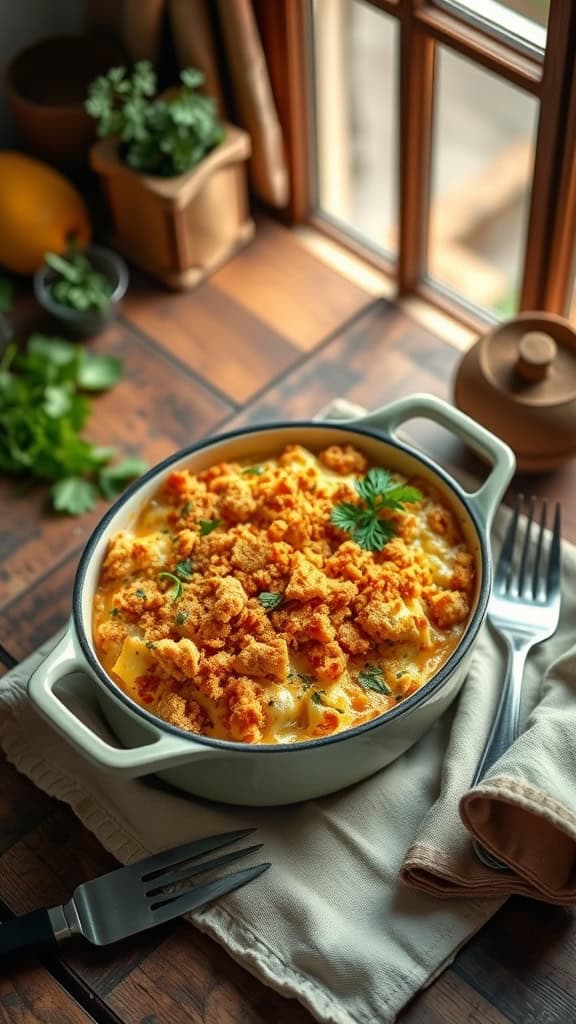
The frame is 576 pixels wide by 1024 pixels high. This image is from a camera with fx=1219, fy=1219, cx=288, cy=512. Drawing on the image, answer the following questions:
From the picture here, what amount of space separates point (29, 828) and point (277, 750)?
11.9 inches

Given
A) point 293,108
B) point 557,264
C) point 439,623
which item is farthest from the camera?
point 293,108

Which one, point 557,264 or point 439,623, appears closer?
point 439,623

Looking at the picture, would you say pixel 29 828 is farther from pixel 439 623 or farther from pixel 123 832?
pixel 439 623

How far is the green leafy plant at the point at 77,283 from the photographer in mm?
1527

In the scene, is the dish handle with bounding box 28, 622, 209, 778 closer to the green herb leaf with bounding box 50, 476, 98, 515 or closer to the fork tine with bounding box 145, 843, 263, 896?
the fork tine with bounding box 145, 843, 263, 896

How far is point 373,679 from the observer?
1067mm

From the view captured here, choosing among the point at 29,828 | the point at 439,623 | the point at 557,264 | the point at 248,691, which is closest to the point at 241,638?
the point at 248,691

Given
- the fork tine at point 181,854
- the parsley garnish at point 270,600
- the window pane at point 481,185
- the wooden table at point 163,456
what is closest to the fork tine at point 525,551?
the wooden table at point 163,456

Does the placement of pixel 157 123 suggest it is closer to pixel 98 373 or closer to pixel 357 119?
pixel 98 373

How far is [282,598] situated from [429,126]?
0.65m

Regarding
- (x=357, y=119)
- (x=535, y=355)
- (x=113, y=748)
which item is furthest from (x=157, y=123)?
(x=357, y=119)

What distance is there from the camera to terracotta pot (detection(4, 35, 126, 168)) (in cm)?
158

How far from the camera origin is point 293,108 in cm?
157

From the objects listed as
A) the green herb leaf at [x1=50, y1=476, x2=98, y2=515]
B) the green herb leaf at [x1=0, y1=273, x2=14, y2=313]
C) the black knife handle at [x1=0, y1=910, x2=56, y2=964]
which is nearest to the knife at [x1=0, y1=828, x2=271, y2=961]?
the black knife handle at [x1=0, y1=910, x2=56, y2=964]
